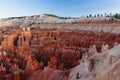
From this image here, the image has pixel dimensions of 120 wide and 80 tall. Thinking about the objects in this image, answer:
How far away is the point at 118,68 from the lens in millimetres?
16641

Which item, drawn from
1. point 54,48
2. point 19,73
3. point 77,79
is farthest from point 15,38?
point 77,79

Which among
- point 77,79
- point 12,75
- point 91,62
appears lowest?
point 12,75

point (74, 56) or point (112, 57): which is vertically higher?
point (112, 57)

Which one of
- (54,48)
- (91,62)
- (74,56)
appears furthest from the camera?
(54,48)

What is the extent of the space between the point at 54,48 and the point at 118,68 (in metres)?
30.9

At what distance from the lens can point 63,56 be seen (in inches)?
1651

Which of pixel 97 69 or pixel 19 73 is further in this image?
pixel 19 73

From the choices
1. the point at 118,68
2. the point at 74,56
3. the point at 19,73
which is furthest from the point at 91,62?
the point at 74,56

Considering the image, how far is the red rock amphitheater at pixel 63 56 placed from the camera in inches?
779

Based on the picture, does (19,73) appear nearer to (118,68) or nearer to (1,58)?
(1,58)

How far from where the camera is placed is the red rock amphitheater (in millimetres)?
19797

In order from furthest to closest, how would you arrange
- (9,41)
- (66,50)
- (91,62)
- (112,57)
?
(9,41)
(66,50)
(91,62)
(112,57)

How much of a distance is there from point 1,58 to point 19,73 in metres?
10.5

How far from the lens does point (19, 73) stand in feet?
105
